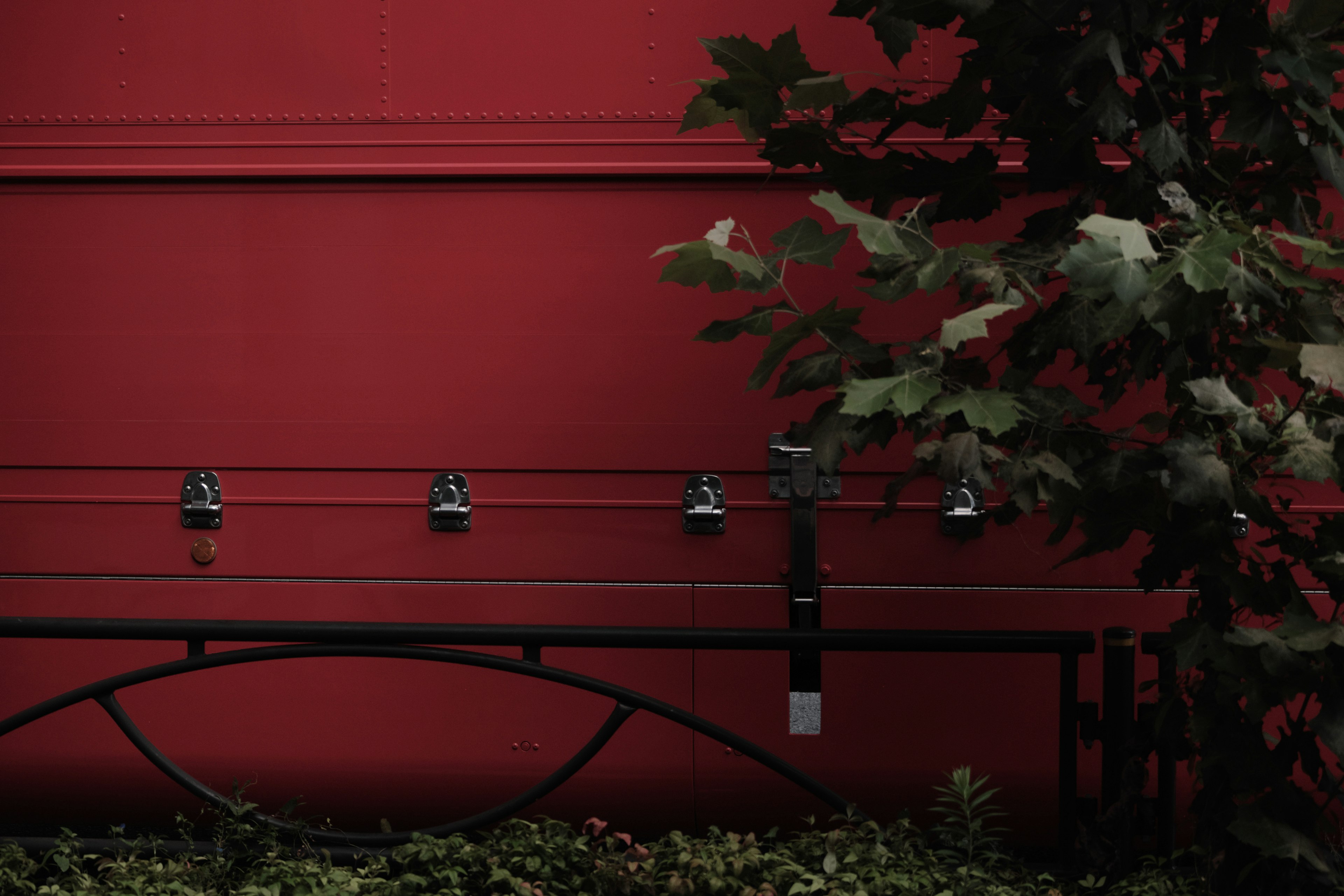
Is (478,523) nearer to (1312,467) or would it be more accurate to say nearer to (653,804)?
(653,804)

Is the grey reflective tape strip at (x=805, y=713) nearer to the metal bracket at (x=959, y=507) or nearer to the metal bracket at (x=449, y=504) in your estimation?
the metal bracket at (x=959, y=507)

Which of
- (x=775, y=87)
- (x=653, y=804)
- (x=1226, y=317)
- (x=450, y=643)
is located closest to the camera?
(x=1226, y=317)

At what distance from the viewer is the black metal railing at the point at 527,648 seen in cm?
208

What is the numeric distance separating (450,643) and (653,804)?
2.67ft

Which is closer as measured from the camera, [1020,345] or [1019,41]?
[1019,41]

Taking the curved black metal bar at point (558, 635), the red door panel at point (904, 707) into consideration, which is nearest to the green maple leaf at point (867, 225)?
the curved black metal bar at point (558, 635)

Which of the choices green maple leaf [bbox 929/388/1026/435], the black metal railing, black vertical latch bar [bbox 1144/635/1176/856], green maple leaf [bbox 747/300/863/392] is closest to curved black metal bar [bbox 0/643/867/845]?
the black metal railing

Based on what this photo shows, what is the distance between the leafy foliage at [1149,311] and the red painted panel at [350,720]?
118cm

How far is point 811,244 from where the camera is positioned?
1549 millimetres

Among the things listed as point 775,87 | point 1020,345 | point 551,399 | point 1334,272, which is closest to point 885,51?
point 775,87

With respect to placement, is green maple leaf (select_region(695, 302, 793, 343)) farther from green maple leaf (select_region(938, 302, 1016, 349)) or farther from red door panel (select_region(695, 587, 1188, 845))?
red door panel (select_region(695, 587, 1188, 845))

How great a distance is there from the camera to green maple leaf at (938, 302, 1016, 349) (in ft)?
4.40

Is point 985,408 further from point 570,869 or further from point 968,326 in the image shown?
point 570,869

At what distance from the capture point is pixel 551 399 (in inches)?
102
